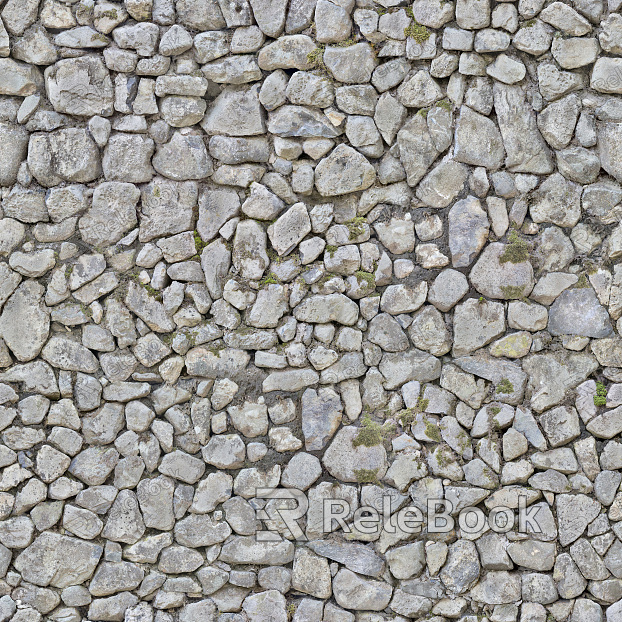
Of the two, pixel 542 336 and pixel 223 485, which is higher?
pixel 542 336

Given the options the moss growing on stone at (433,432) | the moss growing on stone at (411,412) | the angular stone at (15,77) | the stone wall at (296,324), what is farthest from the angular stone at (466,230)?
the angular stone at (15,77)

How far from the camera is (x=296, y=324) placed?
3.85 metres

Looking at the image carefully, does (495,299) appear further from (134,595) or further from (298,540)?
(134,595)

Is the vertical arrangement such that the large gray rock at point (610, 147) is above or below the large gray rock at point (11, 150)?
above

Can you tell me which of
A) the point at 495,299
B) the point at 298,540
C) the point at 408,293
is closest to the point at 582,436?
the point at 495,299

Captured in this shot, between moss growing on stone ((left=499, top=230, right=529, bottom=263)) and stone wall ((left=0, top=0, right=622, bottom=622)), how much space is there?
0.02 meters

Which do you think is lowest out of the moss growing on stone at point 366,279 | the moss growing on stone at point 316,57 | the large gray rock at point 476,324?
the large gray rock at point 476,324

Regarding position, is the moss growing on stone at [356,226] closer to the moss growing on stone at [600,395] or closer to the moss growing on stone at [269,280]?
the moss growing on stone at [269,280]

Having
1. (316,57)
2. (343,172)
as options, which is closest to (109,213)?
(343,172)

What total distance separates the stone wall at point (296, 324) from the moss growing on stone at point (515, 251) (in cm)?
2

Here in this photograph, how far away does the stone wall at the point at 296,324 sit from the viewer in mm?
3727

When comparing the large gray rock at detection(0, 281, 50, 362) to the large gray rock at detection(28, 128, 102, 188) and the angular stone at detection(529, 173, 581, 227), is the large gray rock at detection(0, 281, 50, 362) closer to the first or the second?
the large gray rock at detection(28, 128, 102, 188)

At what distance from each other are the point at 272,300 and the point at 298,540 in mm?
1337

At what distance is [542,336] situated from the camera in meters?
3.76
